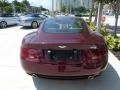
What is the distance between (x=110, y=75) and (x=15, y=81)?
233 cm

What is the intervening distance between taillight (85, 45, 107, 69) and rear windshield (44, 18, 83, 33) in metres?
0.98

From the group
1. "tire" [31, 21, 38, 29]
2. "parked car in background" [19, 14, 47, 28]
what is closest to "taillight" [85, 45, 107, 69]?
"parked car in background" [19, 14, 47, 28]

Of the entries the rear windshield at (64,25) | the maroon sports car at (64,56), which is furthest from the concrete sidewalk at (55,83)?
the rear windshield at (64,25)

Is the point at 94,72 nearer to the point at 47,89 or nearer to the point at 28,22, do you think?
the point at 47,89

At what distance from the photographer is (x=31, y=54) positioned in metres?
5.02

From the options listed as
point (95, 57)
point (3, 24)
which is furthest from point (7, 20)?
point (95, 57)

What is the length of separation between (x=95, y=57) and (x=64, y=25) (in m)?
1.52

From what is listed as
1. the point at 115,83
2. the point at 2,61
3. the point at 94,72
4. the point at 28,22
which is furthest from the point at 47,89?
the point at 28,22

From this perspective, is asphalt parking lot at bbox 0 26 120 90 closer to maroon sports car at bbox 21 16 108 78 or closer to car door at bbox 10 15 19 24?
maroon sports car at bbox 21 16 108 78

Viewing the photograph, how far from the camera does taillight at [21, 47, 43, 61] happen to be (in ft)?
16.1

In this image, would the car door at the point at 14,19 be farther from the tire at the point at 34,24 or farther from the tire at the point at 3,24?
the tire at the point at 34,24

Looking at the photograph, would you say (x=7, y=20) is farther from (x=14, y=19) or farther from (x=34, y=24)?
(x=34, y=24)

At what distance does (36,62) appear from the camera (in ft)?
16.2

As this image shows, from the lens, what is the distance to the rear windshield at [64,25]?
592cm
